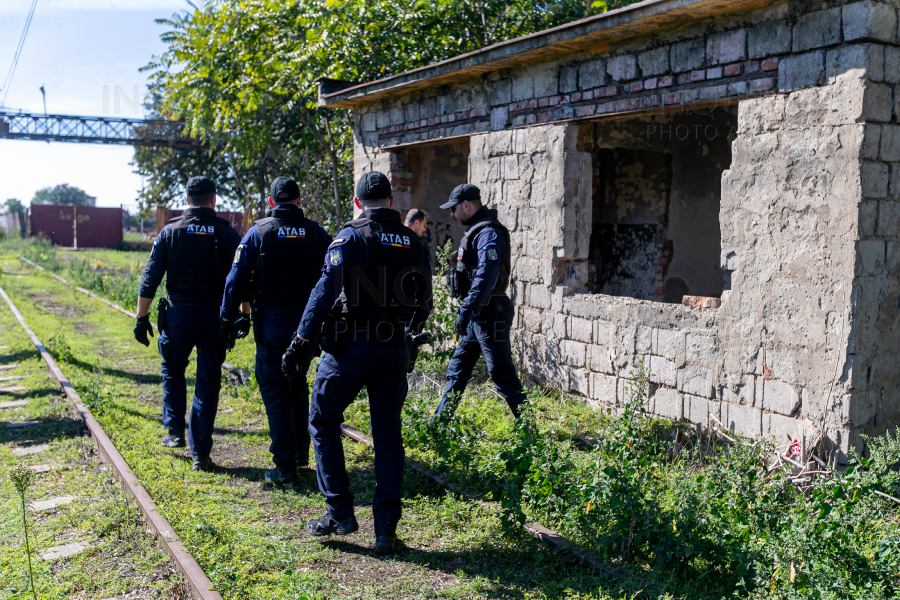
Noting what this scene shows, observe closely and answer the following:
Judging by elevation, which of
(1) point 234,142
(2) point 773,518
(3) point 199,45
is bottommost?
(2) point 773,518

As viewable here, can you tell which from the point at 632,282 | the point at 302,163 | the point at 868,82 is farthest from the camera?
the point at 302,163

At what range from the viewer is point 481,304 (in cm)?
555

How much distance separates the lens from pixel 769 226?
16.8ft

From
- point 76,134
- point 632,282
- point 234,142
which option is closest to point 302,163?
point 234,142

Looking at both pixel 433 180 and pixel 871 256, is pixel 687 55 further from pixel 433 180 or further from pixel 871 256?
pixel 433 180

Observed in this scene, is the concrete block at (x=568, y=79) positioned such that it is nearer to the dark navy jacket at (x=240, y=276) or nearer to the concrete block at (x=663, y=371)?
the concrete block at (x=663, y=371)

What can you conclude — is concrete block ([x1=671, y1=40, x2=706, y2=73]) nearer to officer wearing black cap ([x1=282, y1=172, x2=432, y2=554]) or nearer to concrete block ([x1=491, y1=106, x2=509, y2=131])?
concrete block ([x1=491, y1=106, x2=509, y2=131])

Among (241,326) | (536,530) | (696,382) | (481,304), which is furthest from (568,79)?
(536,530)

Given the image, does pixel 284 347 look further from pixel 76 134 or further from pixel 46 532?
pixel 76 134

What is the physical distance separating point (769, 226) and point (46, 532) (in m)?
5.11

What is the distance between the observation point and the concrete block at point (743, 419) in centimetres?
519

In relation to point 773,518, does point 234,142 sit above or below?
above

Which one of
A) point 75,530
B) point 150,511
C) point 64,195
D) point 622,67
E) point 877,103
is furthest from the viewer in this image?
point 64,195

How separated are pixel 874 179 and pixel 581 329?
9.17 ft
